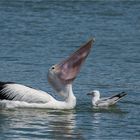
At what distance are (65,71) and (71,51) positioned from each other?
4.15 meters

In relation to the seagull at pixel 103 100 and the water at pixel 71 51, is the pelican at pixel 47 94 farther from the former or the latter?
the seagull at pixel 103 100

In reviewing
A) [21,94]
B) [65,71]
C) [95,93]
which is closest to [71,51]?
[95,93]

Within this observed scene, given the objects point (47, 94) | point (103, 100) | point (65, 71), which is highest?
point (65, 71)

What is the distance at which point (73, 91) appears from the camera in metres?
13.2

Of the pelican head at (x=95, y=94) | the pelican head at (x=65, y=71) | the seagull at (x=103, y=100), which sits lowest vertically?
the seagull at (x=103, y=100)

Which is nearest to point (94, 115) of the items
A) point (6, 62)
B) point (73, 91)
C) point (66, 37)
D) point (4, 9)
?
point (73, 91)

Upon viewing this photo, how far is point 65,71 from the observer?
486 inches

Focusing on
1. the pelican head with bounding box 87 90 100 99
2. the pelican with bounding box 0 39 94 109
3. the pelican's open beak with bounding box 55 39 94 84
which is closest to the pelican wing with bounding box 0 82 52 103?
the pelican with bounding box 0 39 94 109

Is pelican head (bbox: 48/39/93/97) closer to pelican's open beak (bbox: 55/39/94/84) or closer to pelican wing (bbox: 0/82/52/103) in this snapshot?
pelican's open beak (bbox: 55/39/94/84)

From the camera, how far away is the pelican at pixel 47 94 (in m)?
12.1

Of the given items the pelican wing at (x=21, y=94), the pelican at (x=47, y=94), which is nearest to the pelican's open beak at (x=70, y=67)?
the pelican at (x=47, y=94)

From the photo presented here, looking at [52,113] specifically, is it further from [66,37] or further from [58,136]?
[66,37]

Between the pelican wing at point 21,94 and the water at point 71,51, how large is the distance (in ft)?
0.49

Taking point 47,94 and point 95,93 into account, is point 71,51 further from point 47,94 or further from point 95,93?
point 47,94
